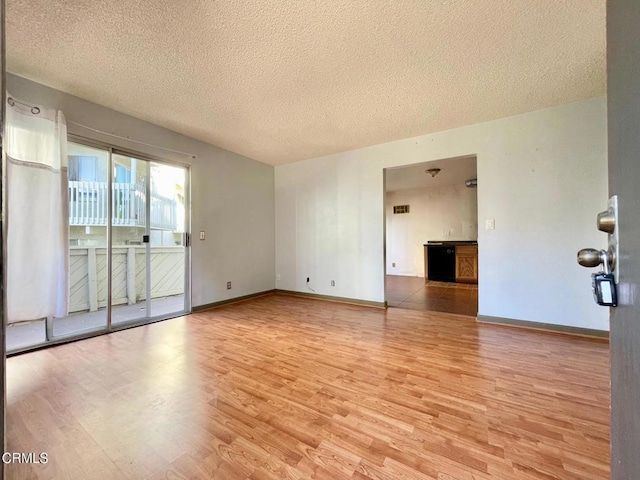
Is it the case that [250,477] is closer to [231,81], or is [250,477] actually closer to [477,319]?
[231,81]

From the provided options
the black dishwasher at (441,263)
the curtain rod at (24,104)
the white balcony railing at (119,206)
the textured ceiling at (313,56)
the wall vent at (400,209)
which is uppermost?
the textured ceiling at (313,56)

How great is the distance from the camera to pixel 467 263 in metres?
6.01

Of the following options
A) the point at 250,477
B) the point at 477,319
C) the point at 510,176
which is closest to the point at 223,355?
the point at 250,477

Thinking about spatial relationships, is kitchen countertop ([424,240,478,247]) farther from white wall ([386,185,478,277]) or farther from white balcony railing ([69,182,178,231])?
white balcony railing ([69,182,178,231])

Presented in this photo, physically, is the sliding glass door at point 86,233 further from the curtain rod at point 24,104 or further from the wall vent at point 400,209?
the wall vent at point 400,209

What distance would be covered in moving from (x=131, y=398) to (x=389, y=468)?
1.62 meters

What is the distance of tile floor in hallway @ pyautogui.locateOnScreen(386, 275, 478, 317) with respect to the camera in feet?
12.7

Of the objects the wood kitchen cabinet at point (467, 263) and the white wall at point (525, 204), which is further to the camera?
the wood kitchen cabinet at point (467, 263)

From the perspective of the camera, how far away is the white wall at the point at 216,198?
2.73 metres

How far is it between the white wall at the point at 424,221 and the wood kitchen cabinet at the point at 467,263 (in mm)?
777

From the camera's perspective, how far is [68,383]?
1.82 metres

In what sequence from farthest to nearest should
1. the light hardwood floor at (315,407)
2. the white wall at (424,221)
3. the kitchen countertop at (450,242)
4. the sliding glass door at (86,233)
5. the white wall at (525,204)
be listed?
the white wall at (424,221)
the kitchen countertop at (450,242)
the sliding glass door at (86,233)
the white wall at (525,204)
the light hardwood floor at (315,407)

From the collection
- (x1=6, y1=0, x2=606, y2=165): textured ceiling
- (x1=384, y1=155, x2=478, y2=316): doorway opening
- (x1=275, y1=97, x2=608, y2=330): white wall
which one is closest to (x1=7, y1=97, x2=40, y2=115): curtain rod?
(x1=6, y1=0, x2=606, y2=165): textured ceiling

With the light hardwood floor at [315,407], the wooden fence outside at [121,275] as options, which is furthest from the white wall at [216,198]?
the light hardwood floor at [315,407]
